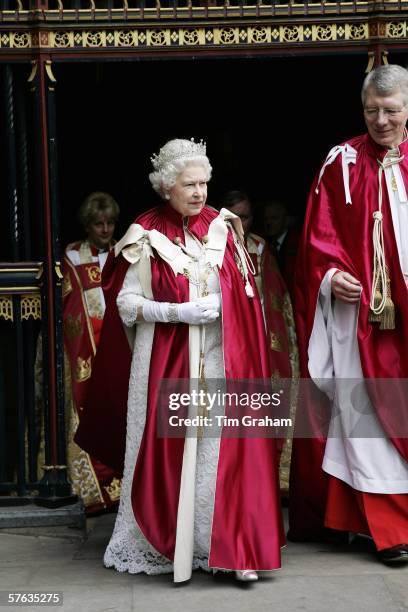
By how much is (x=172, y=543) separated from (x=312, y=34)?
8.88 ft

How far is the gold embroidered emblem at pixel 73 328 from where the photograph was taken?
23.1 feet

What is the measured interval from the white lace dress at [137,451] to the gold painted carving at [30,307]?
0.99 meters

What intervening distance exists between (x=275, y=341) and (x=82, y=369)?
1119 millimetres

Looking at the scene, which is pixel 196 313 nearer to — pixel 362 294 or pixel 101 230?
pixel 362 294

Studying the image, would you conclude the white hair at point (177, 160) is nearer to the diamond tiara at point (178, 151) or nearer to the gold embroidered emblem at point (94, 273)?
the diamond tiara at point (178, 151)

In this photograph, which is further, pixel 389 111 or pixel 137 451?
pixel 389 111

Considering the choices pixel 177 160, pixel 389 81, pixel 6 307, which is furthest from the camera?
pixel 6 307

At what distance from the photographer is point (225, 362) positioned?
17.8ft

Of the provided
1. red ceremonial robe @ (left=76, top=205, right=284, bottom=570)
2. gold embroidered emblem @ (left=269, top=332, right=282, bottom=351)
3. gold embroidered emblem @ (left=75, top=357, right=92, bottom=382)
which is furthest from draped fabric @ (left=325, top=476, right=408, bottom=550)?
gold embroidered emblem @ (left=75, top=357, right=92, bottom=382)

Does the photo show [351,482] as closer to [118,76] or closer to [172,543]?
[172,543]

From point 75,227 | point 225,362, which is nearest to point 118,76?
Result: point 75,227

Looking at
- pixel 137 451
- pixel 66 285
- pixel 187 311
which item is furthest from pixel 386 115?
pixel 66 285

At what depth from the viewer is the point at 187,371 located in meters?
5.50

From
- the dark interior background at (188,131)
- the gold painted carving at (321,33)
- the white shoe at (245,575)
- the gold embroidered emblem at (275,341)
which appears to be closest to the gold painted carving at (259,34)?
the gold painted carving at (321,33)
